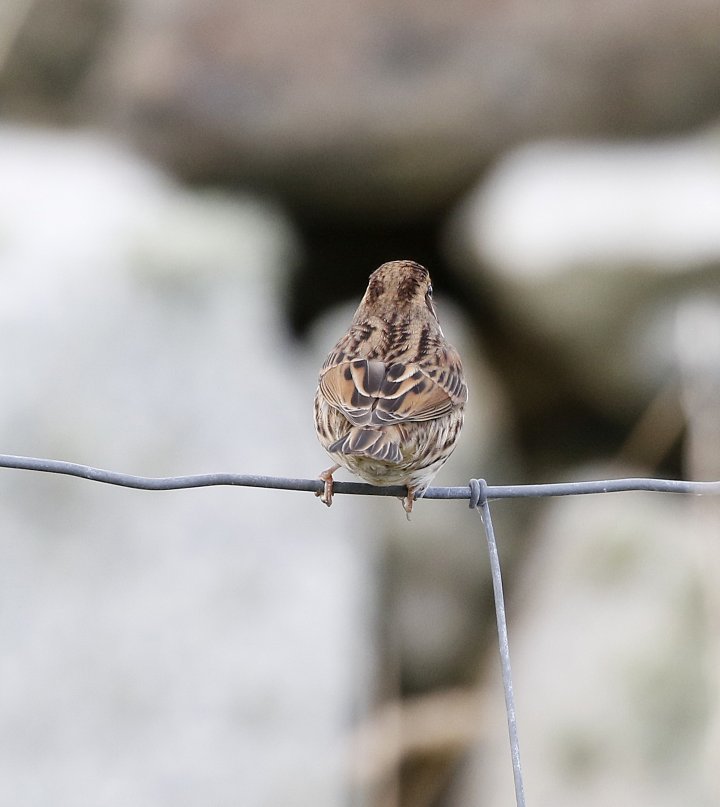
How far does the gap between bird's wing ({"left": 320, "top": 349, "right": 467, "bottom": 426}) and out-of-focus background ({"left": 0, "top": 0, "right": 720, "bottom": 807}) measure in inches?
80.1

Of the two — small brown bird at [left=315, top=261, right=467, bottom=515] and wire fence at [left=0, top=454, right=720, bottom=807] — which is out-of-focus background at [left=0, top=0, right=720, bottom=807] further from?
wire fence at [left=0, top=454, right=720, bottom=807]

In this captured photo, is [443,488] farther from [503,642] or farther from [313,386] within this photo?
[313,386]

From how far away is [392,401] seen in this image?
3.23 m

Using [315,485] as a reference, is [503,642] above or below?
below

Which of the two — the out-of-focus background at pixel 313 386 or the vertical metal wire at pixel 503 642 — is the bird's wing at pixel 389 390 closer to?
the vertical metal wire at pixel 503 642

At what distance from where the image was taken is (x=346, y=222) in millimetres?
7078

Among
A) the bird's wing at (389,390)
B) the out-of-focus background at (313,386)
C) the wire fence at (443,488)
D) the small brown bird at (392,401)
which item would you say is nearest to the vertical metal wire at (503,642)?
the wire fence at (443,488)

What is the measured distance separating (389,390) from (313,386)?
2500 millimetres

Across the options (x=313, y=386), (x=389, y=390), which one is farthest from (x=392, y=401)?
(x=313, y=386)

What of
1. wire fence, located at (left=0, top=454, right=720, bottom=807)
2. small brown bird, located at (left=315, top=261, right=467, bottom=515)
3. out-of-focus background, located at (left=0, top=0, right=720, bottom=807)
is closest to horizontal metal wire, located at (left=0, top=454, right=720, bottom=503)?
wire fence, located at (left=0, top=454, right=720, bottom=807)

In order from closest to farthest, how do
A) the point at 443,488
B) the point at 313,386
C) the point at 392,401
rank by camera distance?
the point at 443,488
the point at 392,401
the point at 313,386

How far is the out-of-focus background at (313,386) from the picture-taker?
5.08 metres

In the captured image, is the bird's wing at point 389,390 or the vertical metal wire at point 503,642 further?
the bird's wing at point 389,390

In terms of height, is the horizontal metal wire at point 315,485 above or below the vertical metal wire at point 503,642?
above
